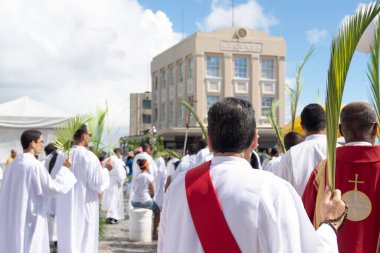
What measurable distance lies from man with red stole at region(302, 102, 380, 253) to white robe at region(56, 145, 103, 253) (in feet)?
14.9

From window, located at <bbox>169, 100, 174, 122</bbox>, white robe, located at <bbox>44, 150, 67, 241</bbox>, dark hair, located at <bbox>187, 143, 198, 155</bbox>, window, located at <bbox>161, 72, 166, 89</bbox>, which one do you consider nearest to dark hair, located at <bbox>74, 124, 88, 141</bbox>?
white robe, located at <bbox>44, 150, 67, 241</bbox>

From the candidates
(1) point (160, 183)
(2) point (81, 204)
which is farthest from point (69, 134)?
(1) point (160, 183)

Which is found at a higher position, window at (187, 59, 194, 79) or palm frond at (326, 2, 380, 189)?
window at (187, 59, 194, 79)

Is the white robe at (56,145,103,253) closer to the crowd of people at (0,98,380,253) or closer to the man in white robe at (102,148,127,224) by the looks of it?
the crowd of people at (0,98,380,253)

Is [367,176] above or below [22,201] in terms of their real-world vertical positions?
above

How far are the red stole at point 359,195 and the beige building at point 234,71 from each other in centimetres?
3764

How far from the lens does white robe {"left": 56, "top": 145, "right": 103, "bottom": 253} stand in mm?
7586

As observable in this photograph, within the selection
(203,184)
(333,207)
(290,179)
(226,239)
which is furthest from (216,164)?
(290,179)

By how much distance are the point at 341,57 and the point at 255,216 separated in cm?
100

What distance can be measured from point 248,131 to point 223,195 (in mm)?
306

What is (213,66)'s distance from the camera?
140ft

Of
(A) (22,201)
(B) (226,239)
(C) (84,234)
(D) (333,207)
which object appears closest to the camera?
(B) (226,239)

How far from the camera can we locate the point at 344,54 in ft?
9.22

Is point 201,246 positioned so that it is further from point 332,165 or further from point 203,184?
point 332,165
